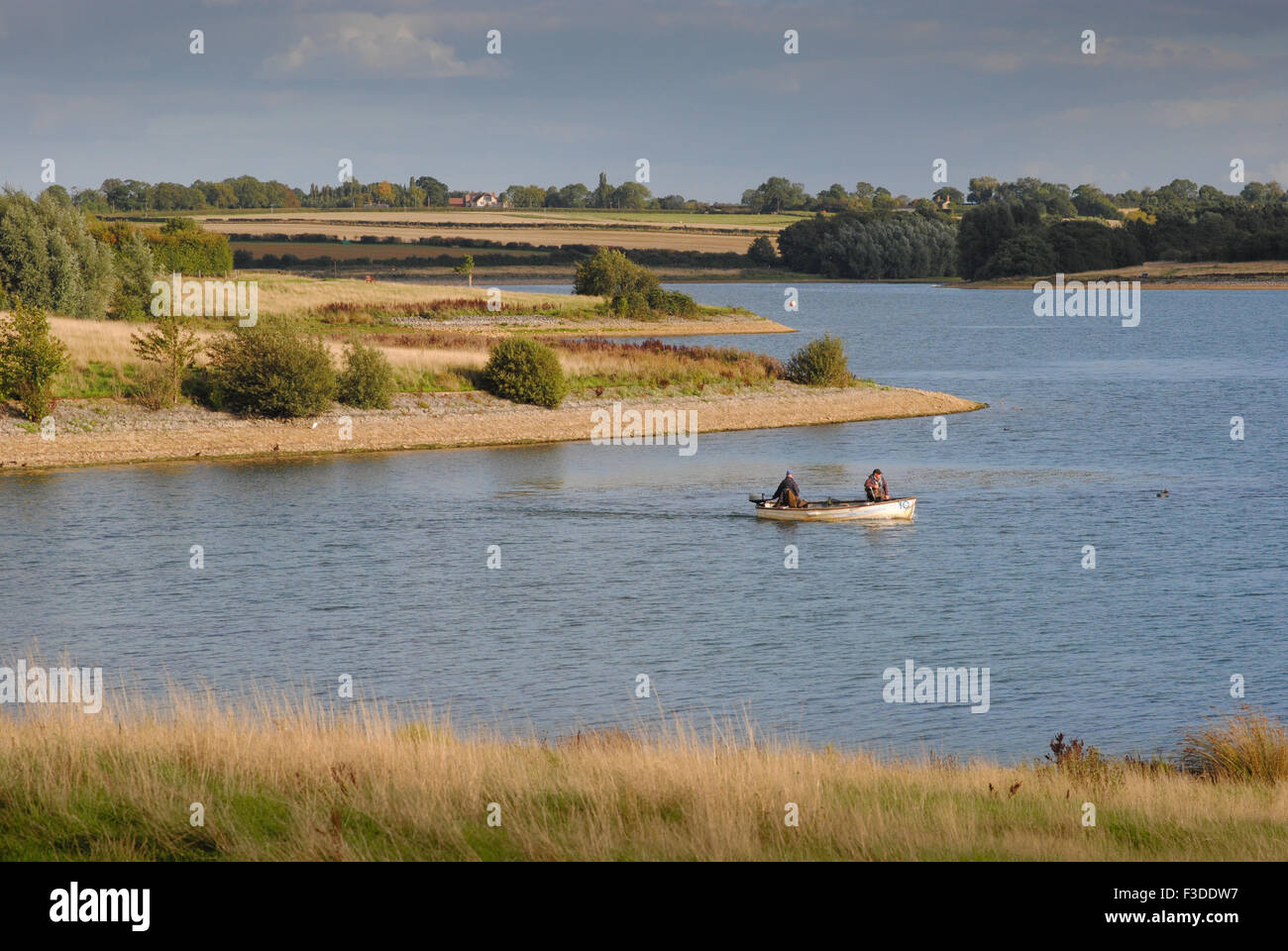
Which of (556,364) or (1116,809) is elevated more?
(556,364)

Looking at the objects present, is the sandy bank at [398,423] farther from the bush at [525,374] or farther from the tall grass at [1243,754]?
the tall grass at [1243,754]

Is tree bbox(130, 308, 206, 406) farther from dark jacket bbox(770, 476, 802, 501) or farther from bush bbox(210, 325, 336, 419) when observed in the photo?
dark jacket bbox(770, 476, 802, 501)

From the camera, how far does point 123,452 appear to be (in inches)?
2397

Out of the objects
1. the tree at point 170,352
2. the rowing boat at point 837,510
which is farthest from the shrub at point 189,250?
the rowing boat at point 837,510

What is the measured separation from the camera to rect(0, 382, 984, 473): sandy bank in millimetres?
60438

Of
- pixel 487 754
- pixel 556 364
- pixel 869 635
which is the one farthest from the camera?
pixel 556 364

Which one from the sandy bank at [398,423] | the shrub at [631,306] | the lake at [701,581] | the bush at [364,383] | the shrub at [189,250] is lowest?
the lake at [701,581]

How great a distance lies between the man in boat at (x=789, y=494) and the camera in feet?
161

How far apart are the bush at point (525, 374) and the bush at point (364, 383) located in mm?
6393

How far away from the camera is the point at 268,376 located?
65.8 m

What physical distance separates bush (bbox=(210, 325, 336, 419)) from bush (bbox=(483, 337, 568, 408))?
956cm

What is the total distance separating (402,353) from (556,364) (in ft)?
27.7
